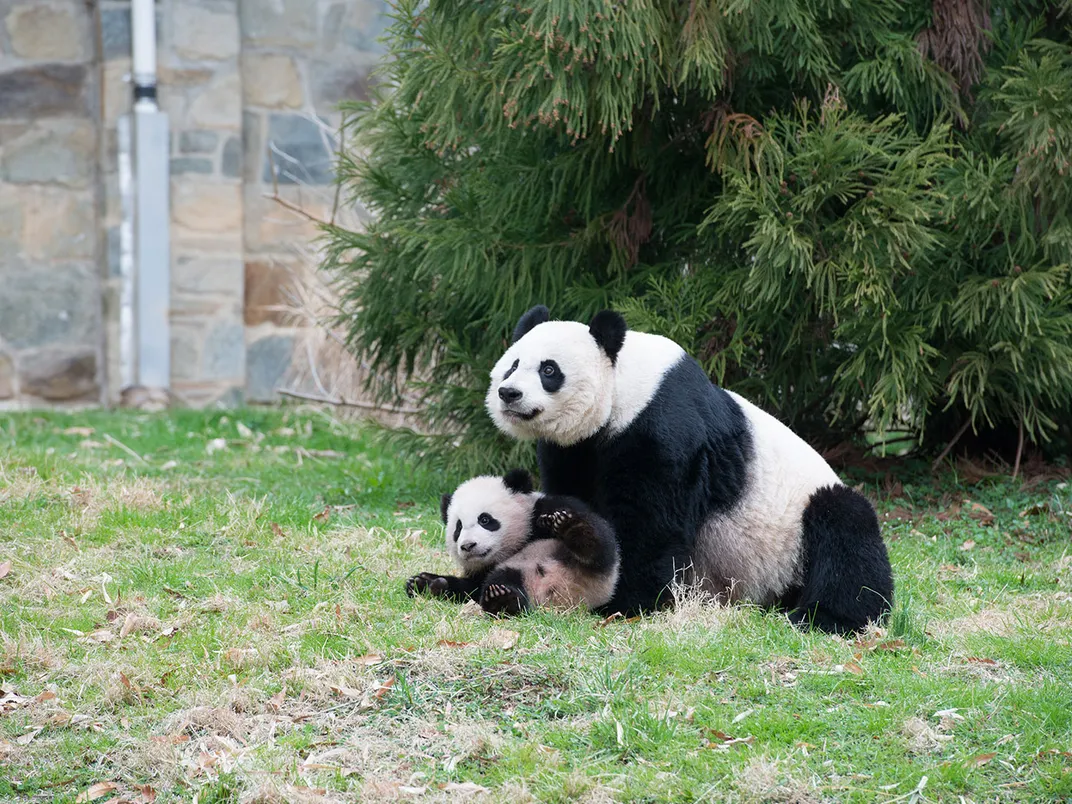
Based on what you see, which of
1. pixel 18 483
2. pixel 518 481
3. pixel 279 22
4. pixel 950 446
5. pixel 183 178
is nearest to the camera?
pixel 518 481

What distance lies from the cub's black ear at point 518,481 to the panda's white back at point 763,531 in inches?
28.1

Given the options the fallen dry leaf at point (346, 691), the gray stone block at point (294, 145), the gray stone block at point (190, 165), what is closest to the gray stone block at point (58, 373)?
the gray stone block at point (190, 165)

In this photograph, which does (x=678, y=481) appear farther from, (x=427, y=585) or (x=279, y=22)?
(x=279, y=22)

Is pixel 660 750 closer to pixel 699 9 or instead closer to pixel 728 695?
pixel 728 695

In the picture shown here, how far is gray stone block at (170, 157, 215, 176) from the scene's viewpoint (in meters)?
11.2

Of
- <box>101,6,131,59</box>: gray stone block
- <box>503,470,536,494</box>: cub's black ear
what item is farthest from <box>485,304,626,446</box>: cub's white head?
<box>101,6,131,59</box>: gray stone block

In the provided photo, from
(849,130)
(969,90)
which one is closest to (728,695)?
(849,130)

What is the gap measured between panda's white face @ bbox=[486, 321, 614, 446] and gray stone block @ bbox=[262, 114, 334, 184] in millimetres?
7506

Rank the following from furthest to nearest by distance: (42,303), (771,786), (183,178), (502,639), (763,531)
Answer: (42,303), (183,178), (763,531), (502,639), (771,786)

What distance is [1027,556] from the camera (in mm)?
6250

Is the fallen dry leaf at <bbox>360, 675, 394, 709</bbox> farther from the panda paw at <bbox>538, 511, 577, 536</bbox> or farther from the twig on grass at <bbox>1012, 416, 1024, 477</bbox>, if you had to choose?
the twig on grass at <bbox>1012, 416, 1024, 477</bbox>

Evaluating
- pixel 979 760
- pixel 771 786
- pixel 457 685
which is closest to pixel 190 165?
pixel 457 685

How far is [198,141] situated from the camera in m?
11.2

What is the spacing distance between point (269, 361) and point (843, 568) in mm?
8018
